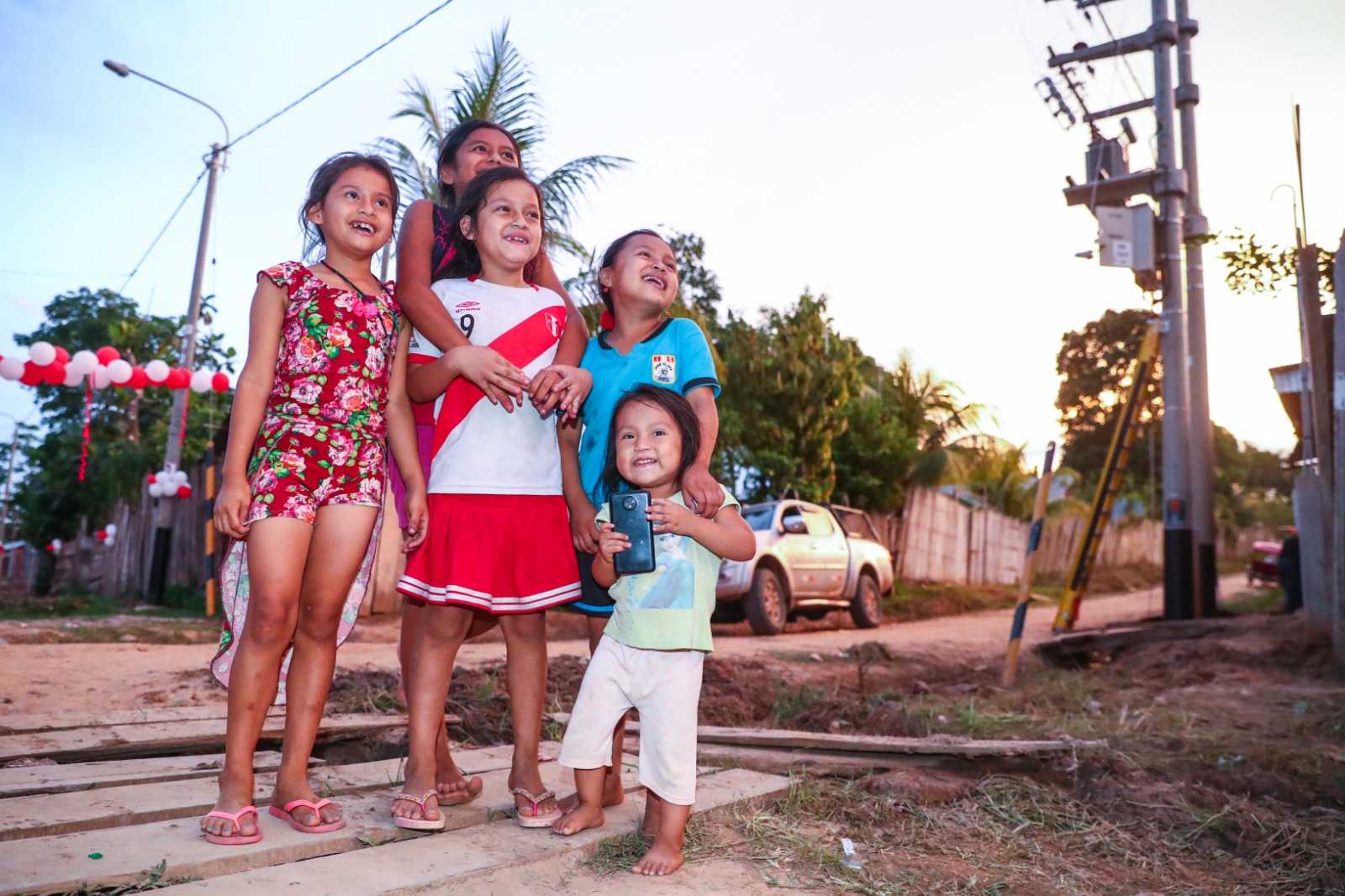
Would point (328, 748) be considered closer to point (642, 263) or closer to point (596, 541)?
point (596, 541)

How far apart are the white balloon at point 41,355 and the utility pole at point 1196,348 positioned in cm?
1323

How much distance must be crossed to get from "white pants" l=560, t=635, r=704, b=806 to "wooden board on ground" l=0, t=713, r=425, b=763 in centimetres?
148

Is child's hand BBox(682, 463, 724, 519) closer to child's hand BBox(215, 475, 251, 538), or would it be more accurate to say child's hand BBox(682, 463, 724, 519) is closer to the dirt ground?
the dirt ground

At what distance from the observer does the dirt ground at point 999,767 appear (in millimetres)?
2771

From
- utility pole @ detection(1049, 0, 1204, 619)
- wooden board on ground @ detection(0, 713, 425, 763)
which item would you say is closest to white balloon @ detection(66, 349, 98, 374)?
wooden board on ground @ detection(0, 713, 425, 763)

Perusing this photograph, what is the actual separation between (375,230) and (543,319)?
1.76 feet

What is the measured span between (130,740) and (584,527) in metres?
1.95

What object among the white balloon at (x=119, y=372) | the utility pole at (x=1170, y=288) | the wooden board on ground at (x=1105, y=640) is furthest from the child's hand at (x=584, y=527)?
the white balloon at (x=119, y=372)

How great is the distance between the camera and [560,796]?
296cm

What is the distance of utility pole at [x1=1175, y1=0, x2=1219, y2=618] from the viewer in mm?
10898

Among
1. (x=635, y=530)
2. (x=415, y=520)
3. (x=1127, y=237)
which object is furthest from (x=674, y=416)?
(x=1127, y=237)

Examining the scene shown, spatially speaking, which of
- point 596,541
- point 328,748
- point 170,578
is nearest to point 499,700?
point 328,748

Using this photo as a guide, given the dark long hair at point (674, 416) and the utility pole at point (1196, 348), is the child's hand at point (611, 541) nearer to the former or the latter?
the dark long hair at point (674, 416)

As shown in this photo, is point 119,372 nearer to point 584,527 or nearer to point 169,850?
point 584,527
